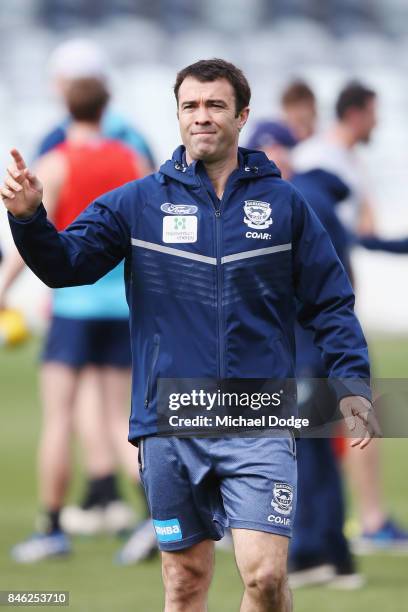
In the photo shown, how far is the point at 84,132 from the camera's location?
8391mm

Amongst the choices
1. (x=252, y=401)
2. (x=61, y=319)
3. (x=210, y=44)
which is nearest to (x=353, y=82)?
(x=61, y=319)

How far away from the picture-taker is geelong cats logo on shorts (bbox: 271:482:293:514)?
483cm

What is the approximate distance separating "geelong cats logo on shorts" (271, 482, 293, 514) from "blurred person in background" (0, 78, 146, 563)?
3.36 m

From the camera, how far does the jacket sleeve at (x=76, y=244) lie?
4668 mm

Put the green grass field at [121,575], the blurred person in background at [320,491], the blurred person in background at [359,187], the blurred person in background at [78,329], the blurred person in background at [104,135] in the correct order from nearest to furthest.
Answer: the green grass field at [121,575]
the blurred person in background at [320,491]
the blurred person in background at [104,135]
the blurred person in background at [78,329]
the blurred person in background at [359,187]

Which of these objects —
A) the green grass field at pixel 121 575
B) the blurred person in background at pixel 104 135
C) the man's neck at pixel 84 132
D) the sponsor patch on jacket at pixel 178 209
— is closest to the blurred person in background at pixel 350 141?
the blurred person in background at pixel 104 135

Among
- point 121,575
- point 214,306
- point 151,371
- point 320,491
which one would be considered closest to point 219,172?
point 214,306

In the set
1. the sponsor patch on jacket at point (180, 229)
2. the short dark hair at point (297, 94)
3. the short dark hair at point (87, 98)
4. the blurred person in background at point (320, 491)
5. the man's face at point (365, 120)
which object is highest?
the short dark hair at point (297, 94)

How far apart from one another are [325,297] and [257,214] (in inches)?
14.3

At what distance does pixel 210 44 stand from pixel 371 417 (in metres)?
25.2

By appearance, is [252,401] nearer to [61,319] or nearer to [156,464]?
[156,464]

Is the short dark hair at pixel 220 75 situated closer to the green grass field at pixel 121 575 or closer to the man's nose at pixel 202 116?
the man's nose at pixel 202 116

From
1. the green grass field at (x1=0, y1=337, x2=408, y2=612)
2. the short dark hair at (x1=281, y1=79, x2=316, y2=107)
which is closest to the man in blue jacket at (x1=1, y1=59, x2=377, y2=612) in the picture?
the green grass field at (x1=0, y1=337, x2=408, y2=612)

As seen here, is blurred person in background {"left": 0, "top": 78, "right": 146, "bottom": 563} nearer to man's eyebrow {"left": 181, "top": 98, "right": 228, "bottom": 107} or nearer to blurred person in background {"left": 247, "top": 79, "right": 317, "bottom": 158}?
blurred person in background {"left": 247, "top": 79, "right": 317, "bottom": 158}
